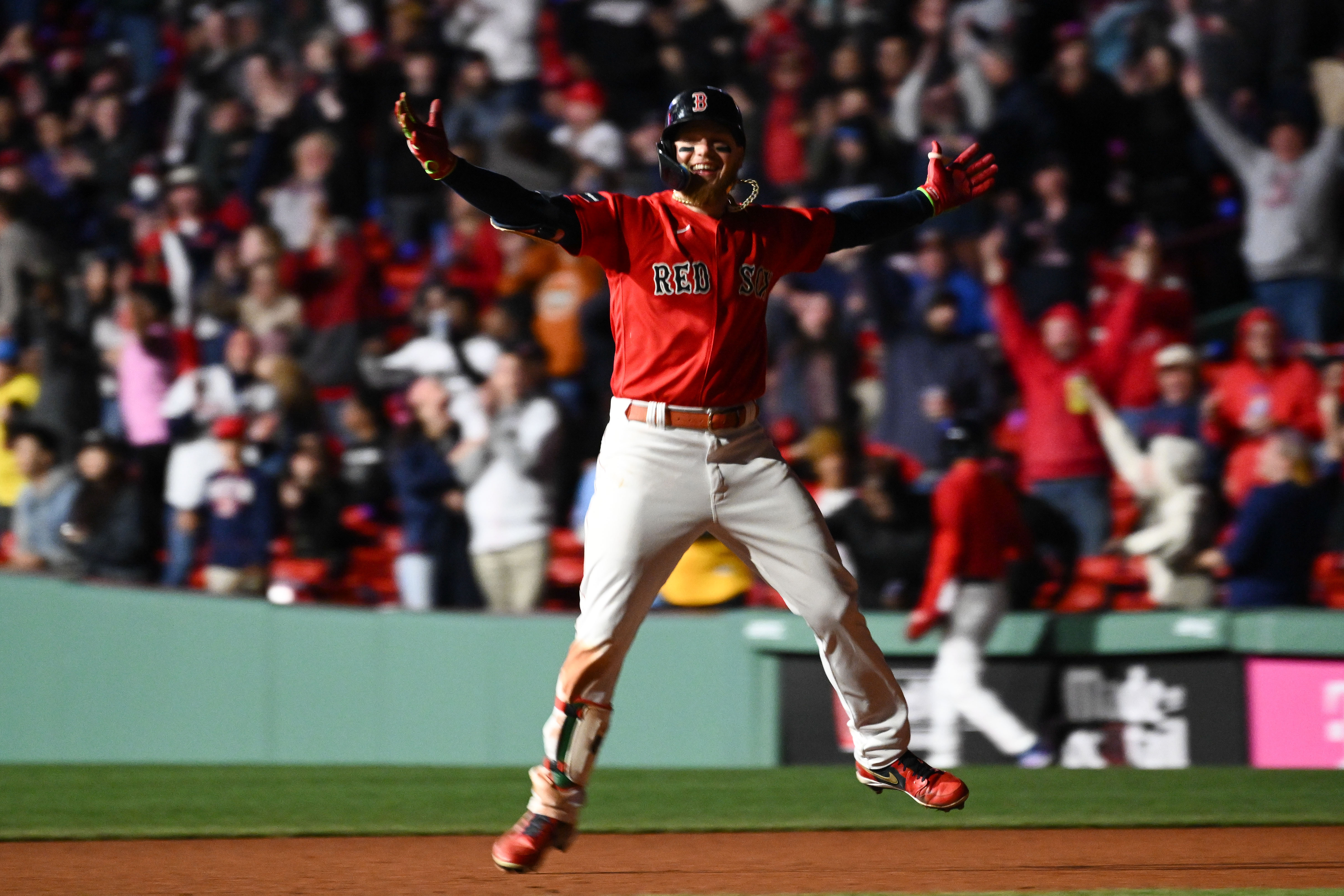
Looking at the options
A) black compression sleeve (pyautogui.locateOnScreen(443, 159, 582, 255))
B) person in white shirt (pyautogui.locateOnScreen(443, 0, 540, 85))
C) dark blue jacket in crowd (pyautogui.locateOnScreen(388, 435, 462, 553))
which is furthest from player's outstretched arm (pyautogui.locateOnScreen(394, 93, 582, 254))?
person in white shirt (pyautogui.locateOnScreen(443, 0, 540, 85))

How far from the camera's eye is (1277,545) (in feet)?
26.8

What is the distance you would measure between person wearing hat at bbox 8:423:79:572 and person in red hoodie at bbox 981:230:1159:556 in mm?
5129

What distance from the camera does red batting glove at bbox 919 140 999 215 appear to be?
5109 mm

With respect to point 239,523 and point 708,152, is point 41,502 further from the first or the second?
point 708,152

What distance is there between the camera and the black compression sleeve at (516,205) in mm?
4332

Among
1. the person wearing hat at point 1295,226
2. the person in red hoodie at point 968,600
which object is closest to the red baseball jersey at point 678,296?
the person in red hoodie at point 968,600

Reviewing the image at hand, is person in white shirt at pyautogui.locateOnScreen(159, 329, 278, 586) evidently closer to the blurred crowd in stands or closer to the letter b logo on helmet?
the blurred crowd in stands

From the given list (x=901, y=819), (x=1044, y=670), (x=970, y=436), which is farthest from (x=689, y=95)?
(x=1044, y=670)

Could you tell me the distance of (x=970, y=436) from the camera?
8.09 metres

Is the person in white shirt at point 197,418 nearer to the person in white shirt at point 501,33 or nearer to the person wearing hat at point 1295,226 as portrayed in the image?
the person in white shirt at point 501,33

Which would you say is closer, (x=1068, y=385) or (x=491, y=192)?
(x=491, y=192)

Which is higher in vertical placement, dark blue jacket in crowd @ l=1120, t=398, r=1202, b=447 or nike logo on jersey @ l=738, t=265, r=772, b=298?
nike logo on jersey @ l=738, t=265, r=772, b=298

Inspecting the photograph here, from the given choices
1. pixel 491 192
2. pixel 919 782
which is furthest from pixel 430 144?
pixel 919 782

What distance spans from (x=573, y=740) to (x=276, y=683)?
15.1 ft
